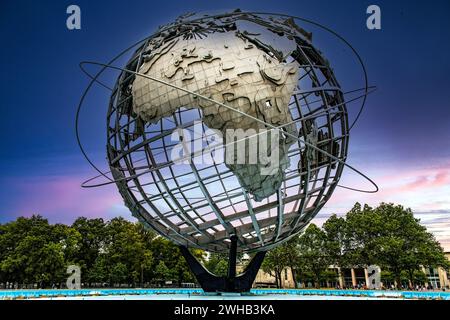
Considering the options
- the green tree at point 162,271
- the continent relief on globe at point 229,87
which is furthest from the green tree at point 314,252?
the continent relief on globe at point 229,87

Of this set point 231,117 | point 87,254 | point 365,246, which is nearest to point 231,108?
point 231,117

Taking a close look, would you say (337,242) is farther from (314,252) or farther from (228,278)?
(228,278)

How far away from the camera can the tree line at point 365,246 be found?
87.6ft

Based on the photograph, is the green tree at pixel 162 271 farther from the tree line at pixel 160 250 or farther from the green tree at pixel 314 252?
the green tree at pixel 314 252

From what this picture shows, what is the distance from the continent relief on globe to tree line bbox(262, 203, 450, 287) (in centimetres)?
2106

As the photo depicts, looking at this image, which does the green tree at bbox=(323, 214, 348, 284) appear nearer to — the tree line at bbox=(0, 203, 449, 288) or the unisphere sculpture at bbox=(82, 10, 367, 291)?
A: the tree line at bbox=(0, 203, 449, 288)

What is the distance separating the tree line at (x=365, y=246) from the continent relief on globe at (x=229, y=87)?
829 inches

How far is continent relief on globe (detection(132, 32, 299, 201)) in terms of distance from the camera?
9.05 metres

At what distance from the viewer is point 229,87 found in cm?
902

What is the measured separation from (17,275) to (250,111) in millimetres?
28610

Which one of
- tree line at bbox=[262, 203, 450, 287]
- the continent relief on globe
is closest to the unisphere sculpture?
the continent relief on globe

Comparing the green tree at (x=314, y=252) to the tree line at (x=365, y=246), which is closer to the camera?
the tree line at (x=365, y=246)

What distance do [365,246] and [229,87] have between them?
23.5m

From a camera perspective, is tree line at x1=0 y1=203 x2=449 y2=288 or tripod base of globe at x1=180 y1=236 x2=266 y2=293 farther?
tree line at x1=0 y1=203 x2=449 y2=288
